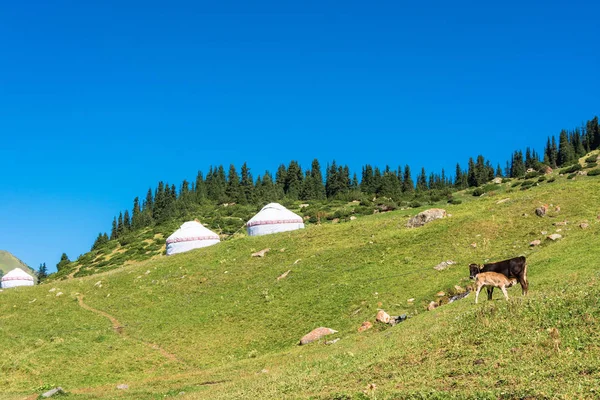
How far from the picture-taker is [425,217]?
139 ft

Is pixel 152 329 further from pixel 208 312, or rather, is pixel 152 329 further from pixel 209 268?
pixel 209 268

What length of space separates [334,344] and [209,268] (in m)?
23.5

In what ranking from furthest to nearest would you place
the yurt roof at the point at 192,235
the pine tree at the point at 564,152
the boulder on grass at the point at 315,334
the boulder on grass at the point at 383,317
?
1. the pine tree at the point at 564,152
2. the yurt roof at the point at 192,235
3. the boulder on grass at the point at 315,334
4. the boulder on grass at the point at 383,317

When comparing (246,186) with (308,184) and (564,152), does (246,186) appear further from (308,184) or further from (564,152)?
(564,152)

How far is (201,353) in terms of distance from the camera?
27859 millimetres

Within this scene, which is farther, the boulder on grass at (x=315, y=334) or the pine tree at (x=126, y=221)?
the pine tree at (x=126, y=221)

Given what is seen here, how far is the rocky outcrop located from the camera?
42191mm

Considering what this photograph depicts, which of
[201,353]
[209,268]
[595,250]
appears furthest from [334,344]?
[209,268]

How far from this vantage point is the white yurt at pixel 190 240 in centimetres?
5938

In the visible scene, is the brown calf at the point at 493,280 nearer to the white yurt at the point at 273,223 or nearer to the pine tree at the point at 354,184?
the white yurt at the point at 273,223

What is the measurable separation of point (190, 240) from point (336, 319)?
3487cm

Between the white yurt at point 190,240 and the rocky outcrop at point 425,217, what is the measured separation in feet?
82.9

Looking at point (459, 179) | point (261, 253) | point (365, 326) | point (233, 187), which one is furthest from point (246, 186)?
point (365, 326)

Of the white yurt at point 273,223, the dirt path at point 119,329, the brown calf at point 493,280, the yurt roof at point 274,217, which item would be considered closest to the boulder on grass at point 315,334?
the dirt path at point 119,329
